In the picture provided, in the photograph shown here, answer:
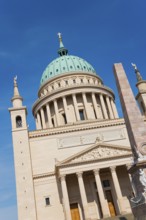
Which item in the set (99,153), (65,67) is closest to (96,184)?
(99,153)

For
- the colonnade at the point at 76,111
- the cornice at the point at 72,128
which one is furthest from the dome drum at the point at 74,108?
the cornice at the point at 72,128

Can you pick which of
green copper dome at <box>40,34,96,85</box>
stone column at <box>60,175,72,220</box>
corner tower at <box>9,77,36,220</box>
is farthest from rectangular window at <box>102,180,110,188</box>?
green copper dome at <box>40,34,96,85</box>

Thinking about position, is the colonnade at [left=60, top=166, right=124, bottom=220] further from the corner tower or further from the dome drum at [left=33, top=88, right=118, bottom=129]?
the dome drum at [left=33, top=88, right=118, bottom=129]

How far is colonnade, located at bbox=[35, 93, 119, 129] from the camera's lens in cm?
5072

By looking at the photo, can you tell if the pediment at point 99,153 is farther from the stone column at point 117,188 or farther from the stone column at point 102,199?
the stone column at point 102,199

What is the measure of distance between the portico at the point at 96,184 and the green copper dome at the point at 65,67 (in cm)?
2646

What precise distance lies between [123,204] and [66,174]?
7.75 metres

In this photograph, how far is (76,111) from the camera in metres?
50.5

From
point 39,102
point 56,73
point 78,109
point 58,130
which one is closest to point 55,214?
point 58,130

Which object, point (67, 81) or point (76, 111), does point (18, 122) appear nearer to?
point (76, 111)

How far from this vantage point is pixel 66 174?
1323 inches

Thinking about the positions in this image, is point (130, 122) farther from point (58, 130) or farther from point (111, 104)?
point (111, 104)

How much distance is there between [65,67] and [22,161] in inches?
1077

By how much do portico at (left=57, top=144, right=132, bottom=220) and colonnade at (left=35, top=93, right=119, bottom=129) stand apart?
48.1 ft
